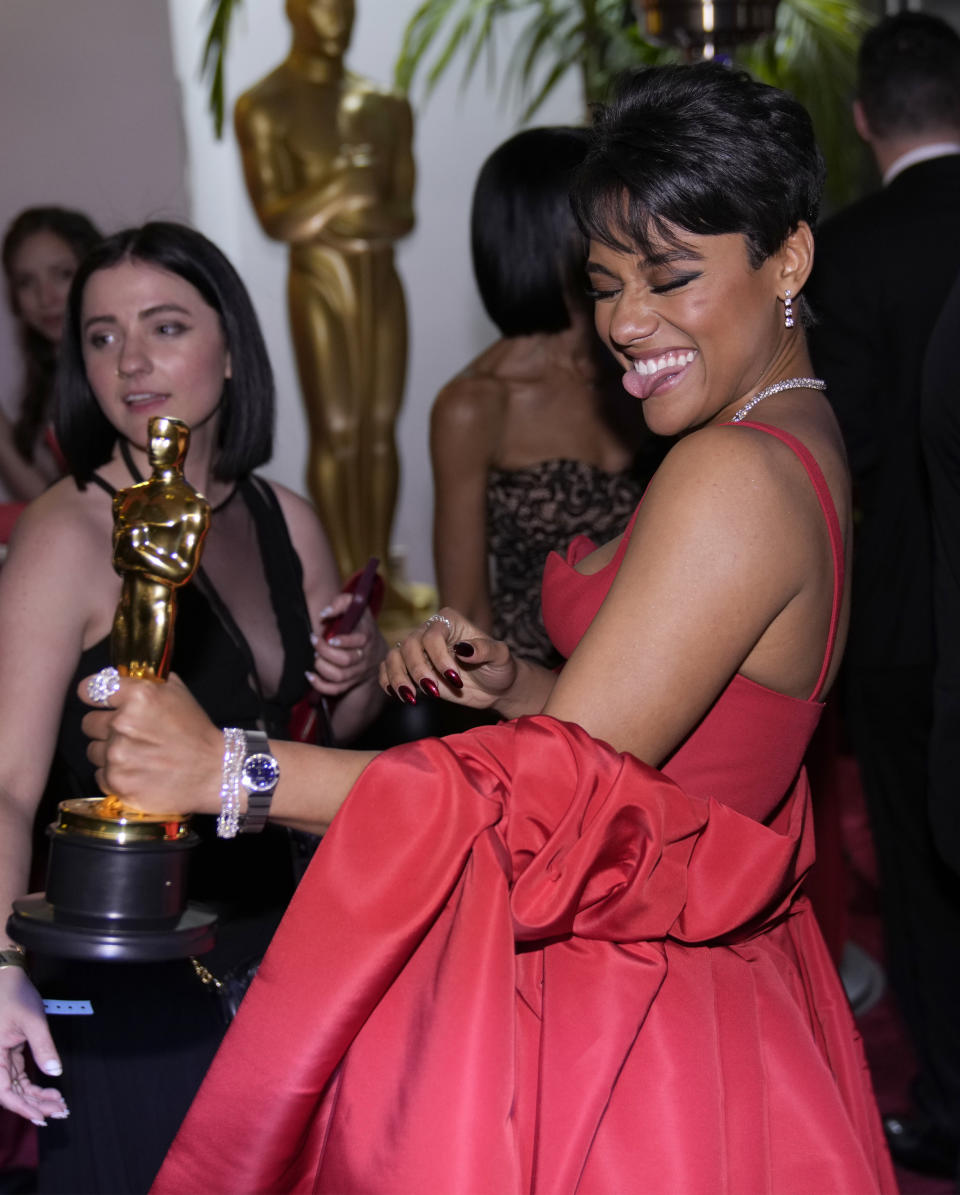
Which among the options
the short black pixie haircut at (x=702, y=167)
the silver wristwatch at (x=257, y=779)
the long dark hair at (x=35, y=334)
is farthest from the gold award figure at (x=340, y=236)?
the silver wristwatch at (x=257, y=779)

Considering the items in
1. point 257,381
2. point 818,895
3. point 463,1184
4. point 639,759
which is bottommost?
point 818,895

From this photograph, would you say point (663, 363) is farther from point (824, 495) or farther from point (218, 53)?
point (218, 53)

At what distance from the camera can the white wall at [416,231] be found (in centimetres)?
528

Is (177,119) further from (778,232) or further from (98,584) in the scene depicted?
(778,232)

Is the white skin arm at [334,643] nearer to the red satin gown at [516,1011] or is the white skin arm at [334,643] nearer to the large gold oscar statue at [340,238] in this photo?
the red satin gown at [516,1011]

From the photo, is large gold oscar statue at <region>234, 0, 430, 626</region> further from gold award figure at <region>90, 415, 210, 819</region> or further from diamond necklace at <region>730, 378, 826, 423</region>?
gold award figure at <region>90, 415, 210, 819</region>

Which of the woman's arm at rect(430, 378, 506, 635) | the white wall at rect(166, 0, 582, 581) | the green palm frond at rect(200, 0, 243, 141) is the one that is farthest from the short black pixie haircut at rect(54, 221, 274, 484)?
the white wall at rect(166, 0, 582, 581)

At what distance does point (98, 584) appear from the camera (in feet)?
5.64

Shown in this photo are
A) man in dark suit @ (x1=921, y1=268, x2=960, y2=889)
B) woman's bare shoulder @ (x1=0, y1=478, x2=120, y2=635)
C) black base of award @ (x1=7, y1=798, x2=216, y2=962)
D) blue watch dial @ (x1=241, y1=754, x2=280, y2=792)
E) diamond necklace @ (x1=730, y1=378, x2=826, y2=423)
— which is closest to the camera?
black base of award @ (x1=7, y1=798, x2=216, y2=962)

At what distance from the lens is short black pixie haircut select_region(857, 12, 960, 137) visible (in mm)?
2908

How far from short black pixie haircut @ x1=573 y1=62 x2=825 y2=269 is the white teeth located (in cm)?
11

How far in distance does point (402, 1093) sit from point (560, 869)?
23cm

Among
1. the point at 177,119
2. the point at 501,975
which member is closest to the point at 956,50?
the point at 501,975

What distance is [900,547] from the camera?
9.22 ft
